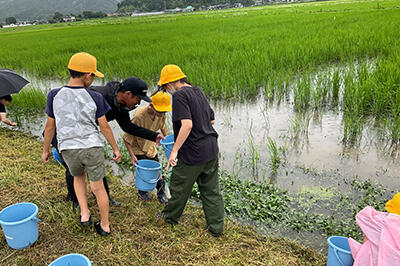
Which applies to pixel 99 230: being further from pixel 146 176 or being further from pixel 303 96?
pixel 303 96

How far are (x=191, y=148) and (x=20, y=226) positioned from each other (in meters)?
1.19

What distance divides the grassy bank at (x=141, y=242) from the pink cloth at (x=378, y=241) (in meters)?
0.59

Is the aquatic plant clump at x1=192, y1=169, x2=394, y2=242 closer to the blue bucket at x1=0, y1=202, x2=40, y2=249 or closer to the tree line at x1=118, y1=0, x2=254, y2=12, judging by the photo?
the blue bucket at x1=0, y1=202, x2=40, y2=249

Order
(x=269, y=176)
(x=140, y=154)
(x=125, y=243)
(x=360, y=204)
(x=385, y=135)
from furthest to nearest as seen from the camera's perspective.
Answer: (x=385, y=135) → (x=269, y=176) → (x=140, y=154) → (x=360, y=204) → (x=125, y=243)

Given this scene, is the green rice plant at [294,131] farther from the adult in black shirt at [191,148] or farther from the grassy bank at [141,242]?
the adult in black shirt at [191,148]

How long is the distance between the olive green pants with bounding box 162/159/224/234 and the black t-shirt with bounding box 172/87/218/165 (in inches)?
2.6

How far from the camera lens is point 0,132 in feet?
14.3

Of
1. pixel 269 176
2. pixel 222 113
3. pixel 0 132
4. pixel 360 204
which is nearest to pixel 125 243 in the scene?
→ pixel 269 176

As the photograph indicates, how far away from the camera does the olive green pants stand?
1916 mm

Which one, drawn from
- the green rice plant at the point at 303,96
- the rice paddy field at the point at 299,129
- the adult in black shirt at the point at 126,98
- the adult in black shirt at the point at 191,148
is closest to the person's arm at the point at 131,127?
the adult in black shirt at the point at 126,98

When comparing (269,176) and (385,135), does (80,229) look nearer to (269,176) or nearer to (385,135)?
(269,176)

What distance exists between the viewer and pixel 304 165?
2996mm

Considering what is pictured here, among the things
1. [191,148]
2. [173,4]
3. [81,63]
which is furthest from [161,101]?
[173,4]

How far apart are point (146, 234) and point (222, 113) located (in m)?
2.82
